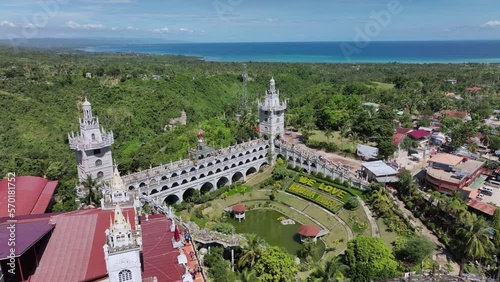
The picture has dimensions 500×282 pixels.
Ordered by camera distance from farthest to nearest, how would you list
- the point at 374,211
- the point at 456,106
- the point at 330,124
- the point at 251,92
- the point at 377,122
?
the point at 251,92
the point at 456,106
the point at 330,124
the point at 377,122
the point at 374,211

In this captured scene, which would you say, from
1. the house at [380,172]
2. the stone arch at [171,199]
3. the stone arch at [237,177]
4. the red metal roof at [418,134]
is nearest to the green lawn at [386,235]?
the house at [380,172]

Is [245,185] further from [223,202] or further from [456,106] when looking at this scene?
[456,106]

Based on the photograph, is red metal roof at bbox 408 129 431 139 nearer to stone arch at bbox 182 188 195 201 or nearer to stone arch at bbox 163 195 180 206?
stone arch at bbox 182 188 195 201

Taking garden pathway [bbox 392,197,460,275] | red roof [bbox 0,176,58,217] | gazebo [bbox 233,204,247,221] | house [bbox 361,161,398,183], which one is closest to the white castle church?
house [bbox 361,161,398,183]

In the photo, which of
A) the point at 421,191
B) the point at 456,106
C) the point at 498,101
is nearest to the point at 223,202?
the point at 421,191

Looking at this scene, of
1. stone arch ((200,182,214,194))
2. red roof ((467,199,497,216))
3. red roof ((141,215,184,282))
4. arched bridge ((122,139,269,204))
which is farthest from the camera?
stone arch ((200,182,214,194))

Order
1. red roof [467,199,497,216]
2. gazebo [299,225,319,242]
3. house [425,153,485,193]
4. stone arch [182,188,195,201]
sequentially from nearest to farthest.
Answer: red roof [467,199,497,216] < gazebo [299,225,319,242] < house [425,153,485,193] < stone arch [182,188,195,201]
